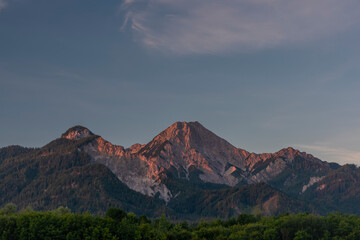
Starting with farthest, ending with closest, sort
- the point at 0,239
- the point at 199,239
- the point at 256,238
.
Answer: the point at 256,238 < the point at 199,239 < the point at 0,239

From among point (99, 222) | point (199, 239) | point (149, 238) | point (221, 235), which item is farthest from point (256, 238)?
point (99, 222)

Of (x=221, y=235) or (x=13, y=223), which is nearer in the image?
(x=13, y=223)

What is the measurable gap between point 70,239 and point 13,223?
25294mm

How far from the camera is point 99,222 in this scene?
174 m

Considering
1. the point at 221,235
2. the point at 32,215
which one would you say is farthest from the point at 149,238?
the point at 32,215

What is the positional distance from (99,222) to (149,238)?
70.4ft

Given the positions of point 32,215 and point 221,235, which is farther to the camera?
point 221,235

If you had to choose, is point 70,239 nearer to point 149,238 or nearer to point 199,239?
point 149,238

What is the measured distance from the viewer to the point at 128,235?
174m

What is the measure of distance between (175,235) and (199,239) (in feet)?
35.0

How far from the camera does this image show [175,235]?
614 feet

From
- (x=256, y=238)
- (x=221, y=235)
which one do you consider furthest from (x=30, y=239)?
(x=256, y=238)

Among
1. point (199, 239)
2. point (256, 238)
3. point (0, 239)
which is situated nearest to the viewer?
point (0, 239)

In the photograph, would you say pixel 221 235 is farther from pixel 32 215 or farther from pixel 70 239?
pixel 32 215
